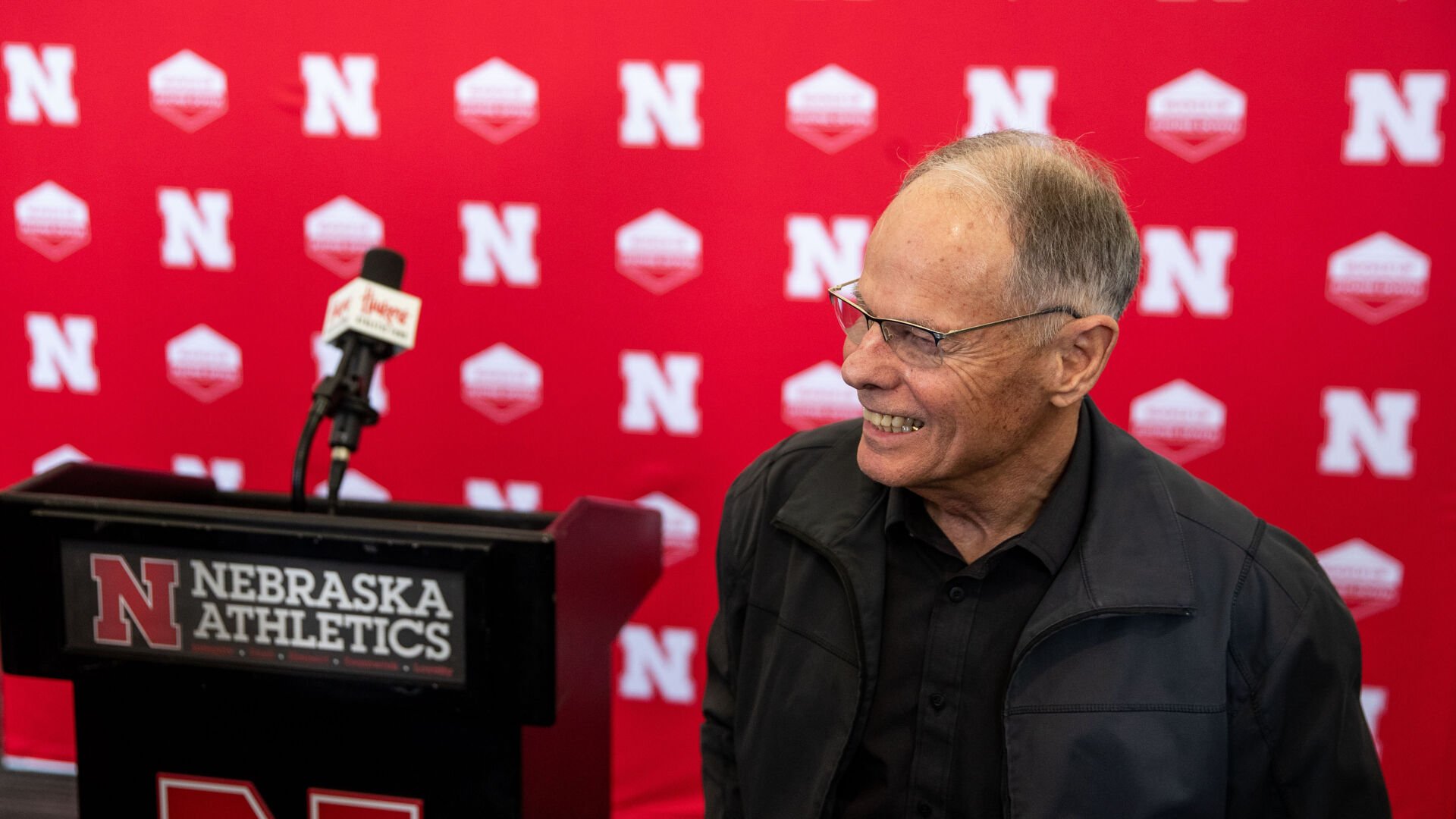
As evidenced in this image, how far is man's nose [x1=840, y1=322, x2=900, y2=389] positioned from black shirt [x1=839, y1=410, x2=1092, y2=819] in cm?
14

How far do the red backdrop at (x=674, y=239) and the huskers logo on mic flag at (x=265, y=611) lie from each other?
44.3 inches

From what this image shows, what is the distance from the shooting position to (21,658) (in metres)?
1.43

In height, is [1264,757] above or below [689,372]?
below

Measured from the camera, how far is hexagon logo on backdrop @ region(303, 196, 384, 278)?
245 cm

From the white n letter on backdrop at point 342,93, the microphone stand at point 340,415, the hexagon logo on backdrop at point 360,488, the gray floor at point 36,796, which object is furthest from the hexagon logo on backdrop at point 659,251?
the gray floor at point 36,796

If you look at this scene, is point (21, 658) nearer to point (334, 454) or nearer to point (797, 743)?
point (334, 454)

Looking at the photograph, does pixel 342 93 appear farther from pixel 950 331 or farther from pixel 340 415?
pixel 950 331

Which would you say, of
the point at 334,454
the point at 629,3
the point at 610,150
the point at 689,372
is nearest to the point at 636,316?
the point at 689,372

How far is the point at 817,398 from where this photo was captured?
239 cm

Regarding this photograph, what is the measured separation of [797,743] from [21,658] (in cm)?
92

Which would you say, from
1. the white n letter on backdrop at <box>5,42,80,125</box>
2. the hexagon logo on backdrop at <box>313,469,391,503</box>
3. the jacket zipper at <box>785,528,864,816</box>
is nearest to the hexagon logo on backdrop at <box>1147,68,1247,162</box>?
the jacket zipper at <box>785,528,864,816</box>

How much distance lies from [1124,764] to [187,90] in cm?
219

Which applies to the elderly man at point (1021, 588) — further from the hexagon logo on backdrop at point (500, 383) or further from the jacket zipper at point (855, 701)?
the hexagon logo on backdrop at point (500, 383)

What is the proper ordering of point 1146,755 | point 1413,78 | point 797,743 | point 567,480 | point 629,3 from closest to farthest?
point 1146,755 → point 797,743 → point 1413,78 → point 629,3 → point 567,480
